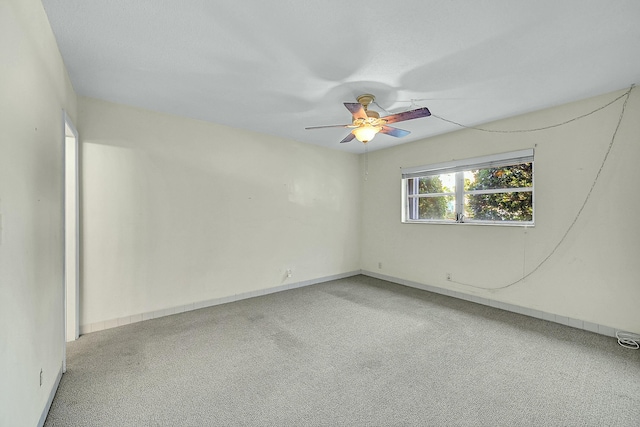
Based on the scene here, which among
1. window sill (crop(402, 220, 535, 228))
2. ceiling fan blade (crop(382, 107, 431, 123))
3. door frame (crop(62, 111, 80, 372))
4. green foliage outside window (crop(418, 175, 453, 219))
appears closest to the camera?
ceiling fan blade (crop(382, 107, 431, 123))

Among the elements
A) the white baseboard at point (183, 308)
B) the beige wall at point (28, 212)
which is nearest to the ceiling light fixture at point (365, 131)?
the beige wall at point (28, 212)

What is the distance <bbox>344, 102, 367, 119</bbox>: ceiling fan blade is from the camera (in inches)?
93.1

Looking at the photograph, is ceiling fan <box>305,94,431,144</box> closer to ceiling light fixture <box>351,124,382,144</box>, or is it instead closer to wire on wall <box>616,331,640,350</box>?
ceiling light fixture <box>351,124,382,144</box>

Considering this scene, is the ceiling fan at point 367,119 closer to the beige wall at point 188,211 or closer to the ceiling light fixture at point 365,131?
the ceiling light fixture at point 365,131

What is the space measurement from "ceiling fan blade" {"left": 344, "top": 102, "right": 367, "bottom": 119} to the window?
2055mm

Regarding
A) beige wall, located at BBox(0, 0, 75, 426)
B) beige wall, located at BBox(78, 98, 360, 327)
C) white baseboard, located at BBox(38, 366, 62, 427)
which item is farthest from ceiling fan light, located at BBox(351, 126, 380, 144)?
white baseboard, located at BBox(38, 366, 62, 427)

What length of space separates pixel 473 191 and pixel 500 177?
37 centimetres

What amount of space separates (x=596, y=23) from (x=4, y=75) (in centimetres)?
314

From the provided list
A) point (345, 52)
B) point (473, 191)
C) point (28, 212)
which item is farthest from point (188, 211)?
point (473, 191)

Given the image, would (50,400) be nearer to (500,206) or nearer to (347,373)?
(347,373)

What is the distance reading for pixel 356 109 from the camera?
243 centimetres

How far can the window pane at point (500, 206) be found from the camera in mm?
3346

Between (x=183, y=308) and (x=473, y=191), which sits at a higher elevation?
(x=473, y=191)

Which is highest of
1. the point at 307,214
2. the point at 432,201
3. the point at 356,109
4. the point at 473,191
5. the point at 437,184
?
the point at 356,109
